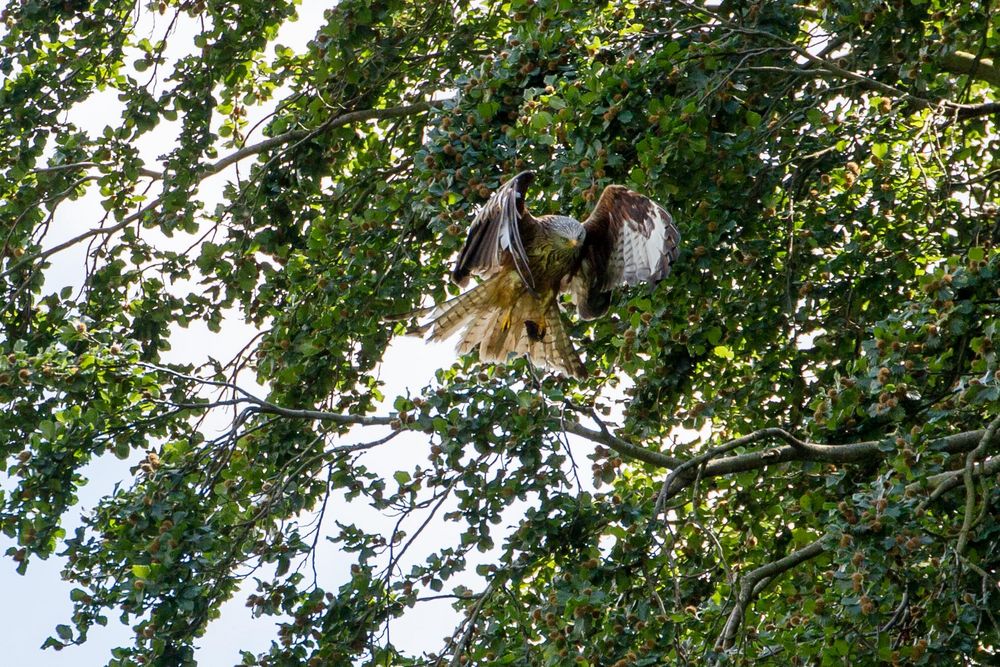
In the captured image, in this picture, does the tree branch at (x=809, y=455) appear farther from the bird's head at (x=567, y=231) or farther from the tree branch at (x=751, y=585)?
the bird's head at (x=567, y=231)

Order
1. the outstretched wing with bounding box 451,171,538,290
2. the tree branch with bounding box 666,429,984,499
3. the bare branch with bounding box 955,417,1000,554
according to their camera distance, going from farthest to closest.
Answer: the outstretched wing with bounding box 451,171,538,290 < the tree branch with bounding box 666,429,984,499 < the bare branch with bounding box 955,417,1000,554

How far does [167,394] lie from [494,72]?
1.90m

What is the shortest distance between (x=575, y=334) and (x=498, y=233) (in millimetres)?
1307

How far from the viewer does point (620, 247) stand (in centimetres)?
525

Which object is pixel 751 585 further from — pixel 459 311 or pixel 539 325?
pixel 459 311

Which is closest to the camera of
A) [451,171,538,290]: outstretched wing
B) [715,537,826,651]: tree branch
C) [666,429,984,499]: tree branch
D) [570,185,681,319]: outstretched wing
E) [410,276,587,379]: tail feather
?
[715,537,826,651]: tree branch

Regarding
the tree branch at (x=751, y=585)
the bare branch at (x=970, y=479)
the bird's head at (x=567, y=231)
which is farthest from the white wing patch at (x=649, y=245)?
the bare branch at (x=970, y=479)

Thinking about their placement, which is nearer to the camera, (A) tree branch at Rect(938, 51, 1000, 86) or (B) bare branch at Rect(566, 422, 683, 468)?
(B) bare branch at Rect(566, 422, 683, 468)

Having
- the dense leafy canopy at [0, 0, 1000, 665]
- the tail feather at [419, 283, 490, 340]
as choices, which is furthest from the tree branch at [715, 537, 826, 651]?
the tail feather at [419, 283, 490, 340]

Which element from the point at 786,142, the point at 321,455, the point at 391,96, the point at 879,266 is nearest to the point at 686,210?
the point at 786,142

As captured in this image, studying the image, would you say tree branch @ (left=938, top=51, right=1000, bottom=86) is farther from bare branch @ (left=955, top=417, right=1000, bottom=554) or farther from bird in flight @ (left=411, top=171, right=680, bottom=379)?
bare branch @ (left=955, top=417, right=1000, bottom=554)

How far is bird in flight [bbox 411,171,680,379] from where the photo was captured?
484 cm

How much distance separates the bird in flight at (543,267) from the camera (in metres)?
4.84

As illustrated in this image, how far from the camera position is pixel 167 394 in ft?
17.9
